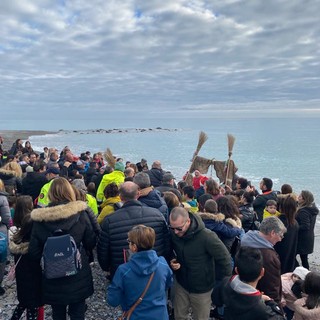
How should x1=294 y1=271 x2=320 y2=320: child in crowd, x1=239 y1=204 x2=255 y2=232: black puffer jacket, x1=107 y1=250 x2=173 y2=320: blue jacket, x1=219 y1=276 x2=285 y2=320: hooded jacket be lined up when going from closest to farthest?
1. x1=219 y1=276 x2=285 y2=320: hooded jacket
2. x1=294 y1=271 x2=320 y2=320: child in crowd
3. x1=107 y1=250 x2=173 y2=320: blue jacket
4. x1=239 y1=204 x2=255 y2=232: black puffer jacket

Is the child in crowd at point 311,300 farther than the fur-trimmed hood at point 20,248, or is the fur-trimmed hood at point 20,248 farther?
the fur-trimmed hood at point 20,248

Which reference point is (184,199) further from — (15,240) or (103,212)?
(15,240)

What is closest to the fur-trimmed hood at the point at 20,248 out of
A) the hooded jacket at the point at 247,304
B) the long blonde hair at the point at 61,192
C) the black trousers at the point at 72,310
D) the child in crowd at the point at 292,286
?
the long blonde hair at the point at 61,192

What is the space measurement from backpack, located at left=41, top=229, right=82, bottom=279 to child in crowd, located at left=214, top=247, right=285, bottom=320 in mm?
1507

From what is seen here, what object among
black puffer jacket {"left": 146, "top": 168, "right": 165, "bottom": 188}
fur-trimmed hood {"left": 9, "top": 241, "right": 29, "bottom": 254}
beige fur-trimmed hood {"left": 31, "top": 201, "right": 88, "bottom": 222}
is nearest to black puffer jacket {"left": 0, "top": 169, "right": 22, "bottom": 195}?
black puffer jacket {"left": 146, "top": 168, "right": 165, "bottom": 188}

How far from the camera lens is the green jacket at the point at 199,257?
11.2ft

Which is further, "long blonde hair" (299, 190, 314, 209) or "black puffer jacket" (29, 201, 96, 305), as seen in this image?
"long blonde hair" (299, 190, 314, 209)

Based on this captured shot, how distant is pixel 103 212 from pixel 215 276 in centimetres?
184

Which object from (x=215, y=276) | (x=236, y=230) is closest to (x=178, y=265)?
(x=215, y=276)

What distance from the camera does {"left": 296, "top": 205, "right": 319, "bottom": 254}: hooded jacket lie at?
5160mm

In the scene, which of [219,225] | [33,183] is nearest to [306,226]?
[219,225]

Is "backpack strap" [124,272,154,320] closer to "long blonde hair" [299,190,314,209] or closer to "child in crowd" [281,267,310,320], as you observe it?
"child in crowd" [281,267,310,320]

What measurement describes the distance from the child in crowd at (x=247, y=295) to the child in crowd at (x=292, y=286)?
2.60ft

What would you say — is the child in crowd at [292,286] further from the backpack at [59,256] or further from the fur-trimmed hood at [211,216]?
the backpack at [59,256]
